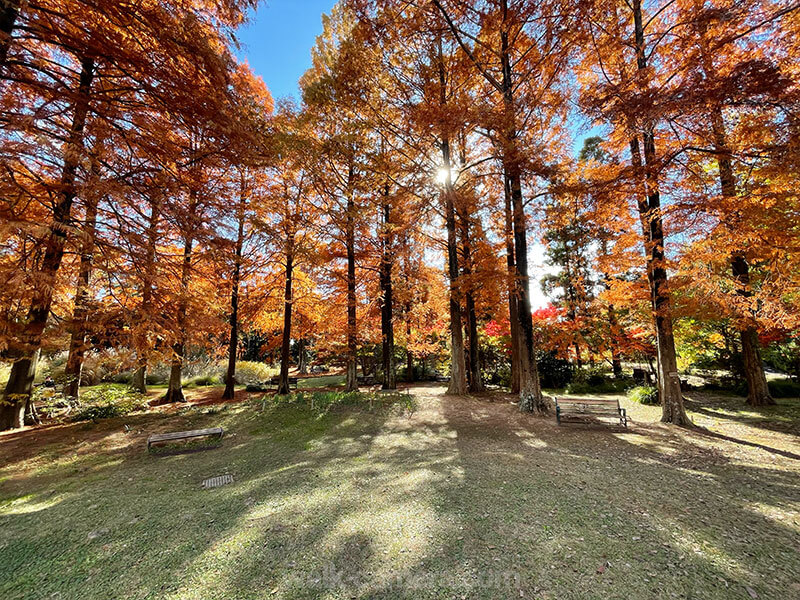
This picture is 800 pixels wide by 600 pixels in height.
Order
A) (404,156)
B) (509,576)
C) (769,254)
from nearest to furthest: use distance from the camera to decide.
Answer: (509,576) → (769,254) → (404,156)

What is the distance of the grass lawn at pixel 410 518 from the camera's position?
2537mm

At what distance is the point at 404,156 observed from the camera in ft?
39.2

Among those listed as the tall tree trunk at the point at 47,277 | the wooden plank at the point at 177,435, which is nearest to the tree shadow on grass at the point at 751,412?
the wooden plank at the point at 177,435

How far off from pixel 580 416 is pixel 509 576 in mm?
5942

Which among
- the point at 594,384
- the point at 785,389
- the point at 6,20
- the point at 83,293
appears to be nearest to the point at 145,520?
the point at 83,293

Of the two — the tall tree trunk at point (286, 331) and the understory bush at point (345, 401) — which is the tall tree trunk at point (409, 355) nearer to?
the understory bush at point (345, 401)

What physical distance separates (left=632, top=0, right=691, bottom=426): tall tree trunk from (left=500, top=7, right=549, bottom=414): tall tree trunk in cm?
281

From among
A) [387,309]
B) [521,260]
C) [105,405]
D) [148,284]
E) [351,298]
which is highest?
[521,260]

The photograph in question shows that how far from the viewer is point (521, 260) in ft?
30.3

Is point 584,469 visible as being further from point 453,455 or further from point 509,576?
point 509,576

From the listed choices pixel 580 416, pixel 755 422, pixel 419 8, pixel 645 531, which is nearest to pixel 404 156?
pixel 419 8

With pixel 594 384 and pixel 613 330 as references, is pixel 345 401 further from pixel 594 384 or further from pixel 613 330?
pixel 594 384

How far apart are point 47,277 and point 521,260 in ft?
32.3

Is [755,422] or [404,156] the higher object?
[404,156]
